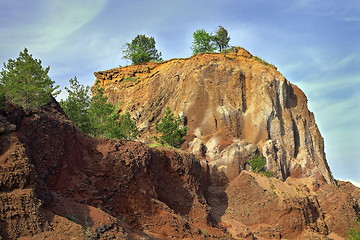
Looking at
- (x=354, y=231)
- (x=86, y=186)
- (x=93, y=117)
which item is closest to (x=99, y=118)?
(x=93, y=117)

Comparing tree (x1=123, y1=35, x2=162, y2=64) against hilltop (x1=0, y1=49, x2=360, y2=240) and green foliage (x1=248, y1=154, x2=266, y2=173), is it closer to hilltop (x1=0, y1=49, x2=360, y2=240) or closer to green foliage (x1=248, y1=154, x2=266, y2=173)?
hilltop (x1=0, y1=49, x2=360, y2=240)

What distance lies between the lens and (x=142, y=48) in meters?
78.6

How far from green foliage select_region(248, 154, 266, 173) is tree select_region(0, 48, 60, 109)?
2378 cm

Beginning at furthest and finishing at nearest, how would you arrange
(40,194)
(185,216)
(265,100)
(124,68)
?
(124,68) < (265,100) < (185,216) < (40,194)

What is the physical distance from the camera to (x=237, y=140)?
52469 millimetres

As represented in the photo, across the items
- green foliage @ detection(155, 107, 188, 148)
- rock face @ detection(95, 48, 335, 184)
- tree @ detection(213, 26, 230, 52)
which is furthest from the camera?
tree @ detection(213, 26, 230, 52)

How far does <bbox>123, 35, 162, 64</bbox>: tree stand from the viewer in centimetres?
7594

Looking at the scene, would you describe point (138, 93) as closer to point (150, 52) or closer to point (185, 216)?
point (150, 52)

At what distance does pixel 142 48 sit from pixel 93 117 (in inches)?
1410

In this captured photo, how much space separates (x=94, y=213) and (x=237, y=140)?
100.0ft

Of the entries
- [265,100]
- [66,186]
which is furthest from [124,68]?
[66,186]

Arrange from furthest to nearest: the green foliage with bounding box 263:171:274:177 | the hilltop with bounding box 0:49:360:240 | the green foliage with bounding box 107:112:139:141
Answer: the green foliage with bounding box 263:171:274:177 → the green foliage with bounding box 107:112:139:141 → the hilltop with bounding box 0:49:360:240

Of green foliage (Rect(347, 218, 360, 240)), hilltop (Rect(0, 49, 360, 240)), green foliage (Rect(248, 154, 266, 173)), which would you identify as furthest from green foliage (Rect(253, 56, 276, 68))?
green foliage (Rect(347, 218, 360, 240))

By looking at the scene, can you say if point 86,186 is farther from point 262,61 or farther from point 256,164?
point 262,61
